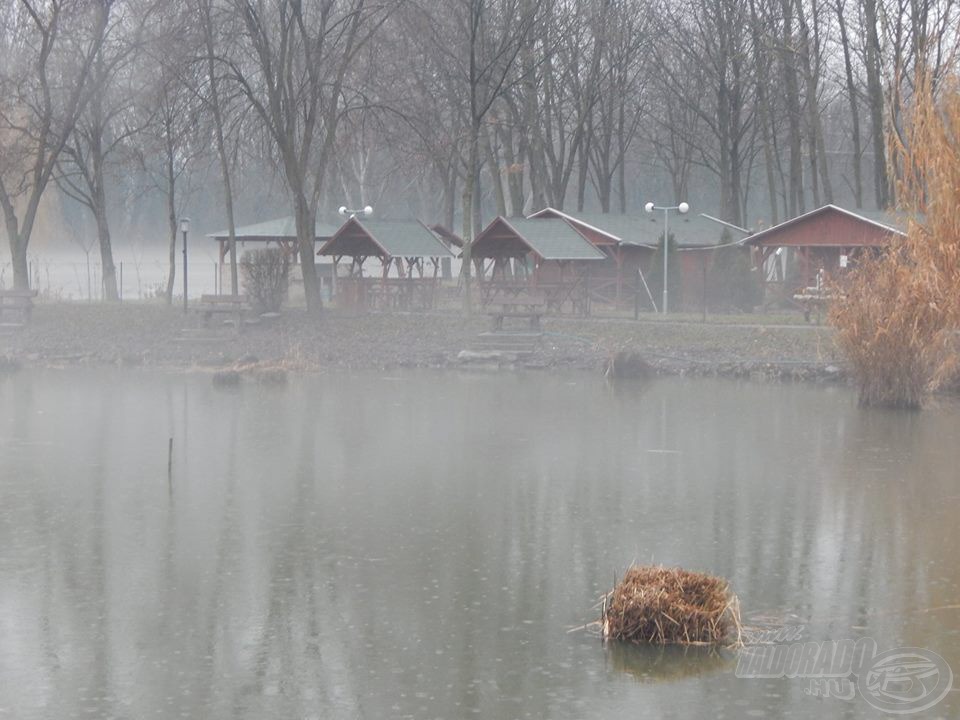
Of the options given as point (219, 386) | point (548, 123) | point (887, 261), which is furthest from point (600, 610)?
point (548, 123)

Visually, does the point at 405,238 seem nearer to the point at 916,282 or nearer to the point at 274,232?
the point at 274,232

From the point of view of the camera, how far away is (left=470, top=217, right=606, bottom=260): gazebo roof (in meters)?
43.8

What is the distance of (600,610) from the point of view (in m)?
10.4

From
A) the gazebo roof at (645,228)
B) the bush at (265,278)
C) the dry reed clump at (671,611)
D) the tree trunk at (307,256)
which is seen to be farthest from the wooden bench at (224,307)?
the dry reed clump at (671,611)

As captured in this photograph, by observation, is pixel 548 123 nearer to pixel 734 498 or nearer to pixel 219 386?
pixel 219 386

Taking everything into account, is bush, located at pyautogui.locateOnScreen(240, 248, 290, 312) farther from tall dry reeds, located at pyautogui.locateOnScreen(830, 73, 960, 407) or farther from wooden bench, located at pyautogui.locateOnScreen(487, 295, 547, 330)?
tall dry reeds, located at pyautogui.locateOnScreen(830, 73, 960, 407)

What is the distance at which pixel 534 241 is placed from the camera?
4428 centimetres

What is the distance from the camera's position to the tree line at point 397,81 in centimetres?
3872

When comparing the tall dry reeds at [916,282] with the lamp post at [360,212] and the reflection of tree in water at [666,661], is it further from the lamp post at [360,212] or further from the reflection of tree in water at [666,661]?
the lamp post at [360,212]

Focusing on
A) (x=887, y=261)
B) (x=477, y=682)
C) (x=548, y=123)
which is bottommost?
(x=477, y=682)

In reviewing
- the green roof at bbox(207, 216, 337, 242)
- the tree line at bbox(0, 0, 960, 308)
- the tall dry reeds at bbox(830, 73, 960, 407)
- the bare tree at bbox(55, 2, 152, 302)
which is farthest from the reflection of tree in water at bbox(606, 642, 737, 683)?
the green roof at bbox(207, 216, 337, 242)

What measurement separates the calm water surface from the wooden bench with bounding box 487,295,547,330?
12868 millimetres

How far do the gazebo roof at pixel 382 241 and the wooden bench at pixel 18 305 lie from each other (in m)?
9.21

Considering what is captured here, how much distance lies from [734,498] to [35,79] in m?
34.3
